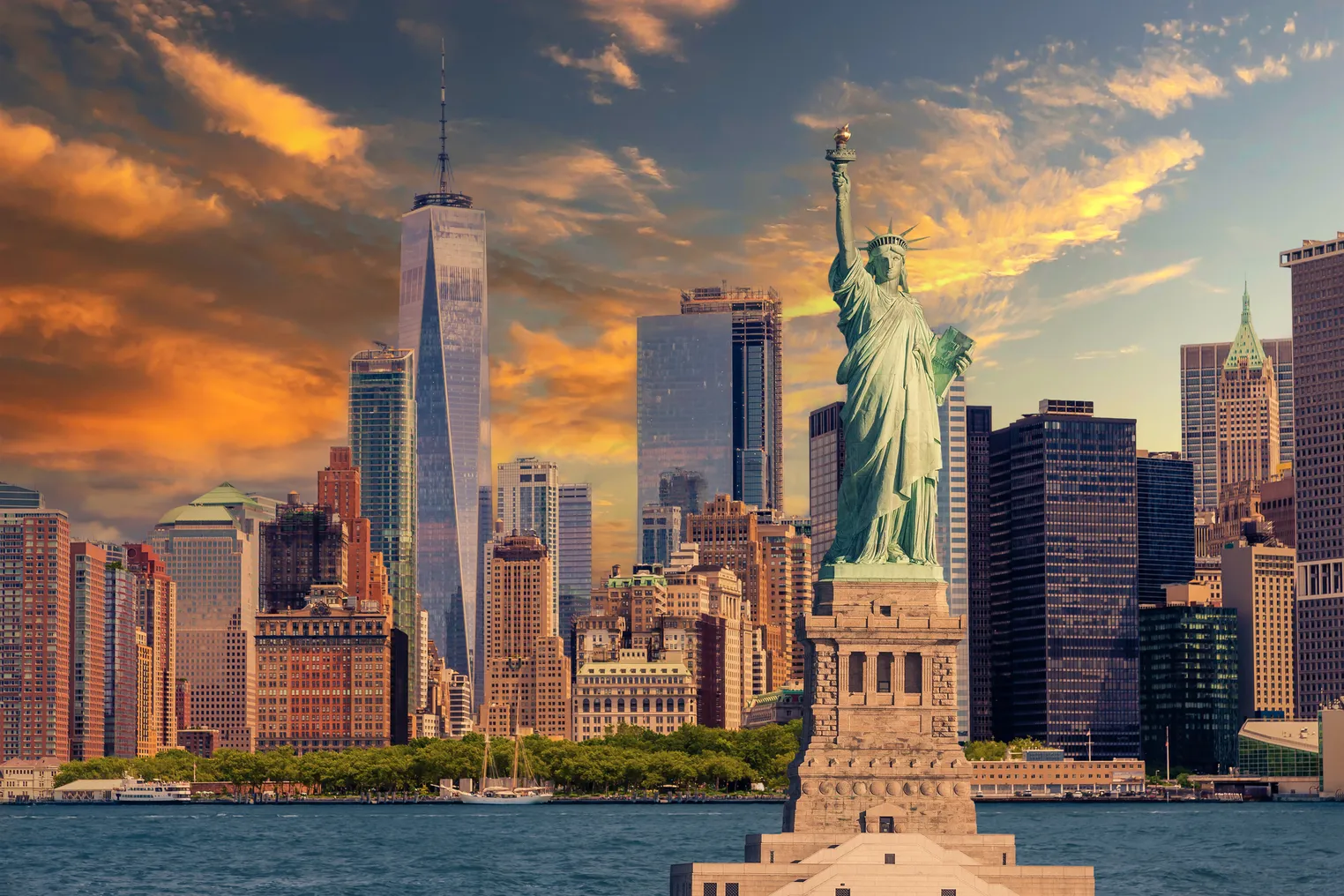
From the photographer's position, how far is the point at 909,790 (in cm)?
5512

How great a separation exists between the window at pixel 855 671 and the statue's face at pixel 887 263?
9.53 meters

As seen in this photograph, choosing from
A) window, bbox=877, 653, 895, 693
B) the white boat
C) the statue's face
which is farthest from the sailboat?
window, bbox=877, 653, 895, 693

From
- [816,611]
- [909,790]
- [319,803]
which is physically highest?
[816,611]

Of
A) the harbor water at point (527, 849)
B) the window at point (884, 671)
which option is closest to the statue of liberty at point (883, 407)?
the window at point (884, 671)

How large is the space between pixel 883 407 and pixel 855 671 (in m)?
6.60

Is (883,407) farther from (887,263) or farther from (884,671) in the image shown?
(884,671)

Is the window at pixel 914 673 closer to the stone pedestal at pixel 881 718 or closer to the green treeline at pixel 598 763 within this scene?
the stone pedestal at pixel 881 718

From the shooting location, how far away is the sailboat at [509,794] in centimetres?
17812

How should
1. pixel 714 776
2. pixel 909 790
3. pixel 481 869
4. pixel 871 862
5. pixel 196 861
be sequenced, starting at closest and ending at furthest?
pixel 871 862 < pixel 909 790 < pixel 481 869 < pixel 196 861 < pixel 714 776

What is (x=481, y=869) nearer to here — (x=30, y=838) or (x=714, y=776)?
(x=30, y=838)

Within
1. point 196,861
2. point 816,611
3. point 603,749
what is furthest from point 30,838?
point 816,611

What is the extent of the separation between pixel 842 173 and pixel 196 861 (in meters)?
56.7

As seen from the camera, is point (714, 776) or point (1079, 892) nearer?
point (1079, 892)

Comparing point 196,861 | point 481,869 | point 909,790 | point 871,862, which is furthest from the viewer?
point 196,861
